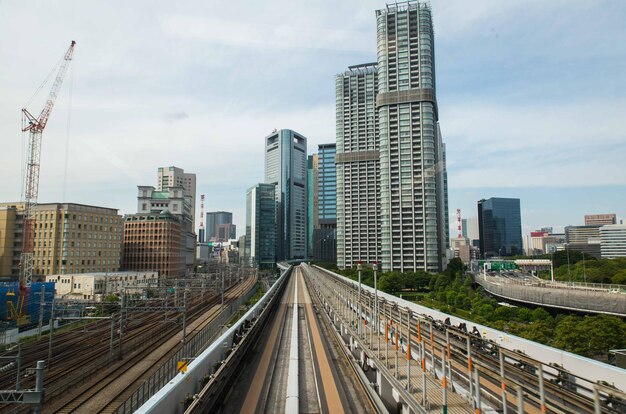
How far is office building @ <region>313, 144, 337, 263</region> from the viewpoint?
18562 cm

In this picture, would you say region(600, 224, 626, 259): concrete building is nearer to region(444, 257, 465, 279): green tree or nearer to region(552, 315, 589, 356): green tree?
region(444, 257, 465, 279): green tree

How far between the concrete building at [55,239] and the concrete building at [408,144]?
7116cm

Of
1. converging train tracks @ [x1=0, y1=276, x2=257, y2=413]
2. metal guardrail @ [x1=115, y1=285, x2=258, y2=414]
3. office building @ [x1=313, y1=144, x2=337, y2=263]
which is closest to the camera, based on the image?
metal guardrail @ [x1=115, y1=285, x2=258, y2=414]

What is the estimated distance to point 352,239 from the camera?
11594cm

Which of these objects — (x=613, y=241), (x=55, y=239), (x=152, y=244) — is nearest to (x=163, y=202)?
(x=152, y=244)

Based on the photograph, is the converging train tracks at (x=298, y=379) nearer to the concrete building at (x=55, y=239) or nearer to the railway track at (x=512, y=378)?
the railway track at (x=512, y=378)

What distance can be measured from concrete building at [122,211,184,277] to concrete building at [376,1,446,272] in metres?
65.9

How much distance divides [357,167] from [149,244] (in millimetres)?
69714

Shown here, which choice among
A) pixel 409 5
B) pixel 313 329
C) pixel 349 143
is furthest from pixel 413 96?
pixel 313 329

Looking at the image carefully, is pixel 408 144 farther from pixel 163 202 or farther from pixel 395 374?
pixel 163 202

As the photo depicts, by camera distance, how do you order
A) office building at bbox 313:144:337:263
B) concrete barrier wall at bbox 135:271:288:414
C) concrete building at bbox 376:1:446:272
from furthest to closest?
office building at bbox 313:144:337:263
concrete building at bbox 376:1:446:272
concrete barrier wall at bbox 135:271:288:414

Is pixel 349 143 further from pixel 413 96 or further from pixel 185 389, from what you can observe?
pixel 185 389

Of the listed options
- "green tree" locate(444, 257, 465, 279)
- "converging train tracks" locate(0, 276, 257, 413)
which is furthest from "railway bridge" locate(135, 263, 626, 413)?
"green tree" locate(444, 257, 465, 279)

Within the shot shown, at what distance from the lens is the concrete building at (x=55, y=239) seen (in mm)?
83312
